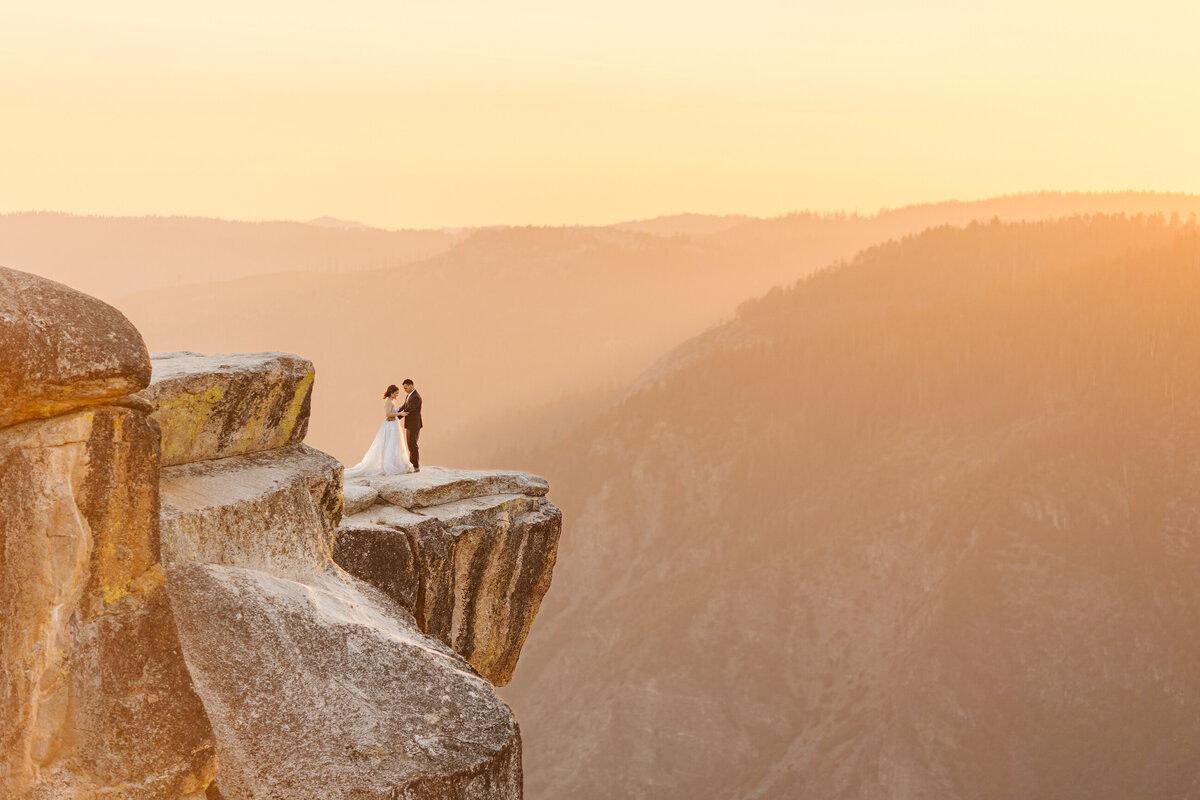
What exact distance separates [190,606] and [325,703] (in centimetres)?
231

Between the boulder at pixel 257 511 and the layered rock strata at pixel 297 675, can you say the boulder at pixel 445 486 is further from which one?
the layered rock strata at pixel 297 675

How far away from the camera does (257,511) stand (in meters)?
21.0

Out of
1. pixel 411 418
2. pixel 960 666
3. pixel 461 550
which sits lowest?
pixel 960 666

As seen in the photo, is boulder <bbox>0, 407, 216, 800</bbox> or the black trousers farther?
the black trousers

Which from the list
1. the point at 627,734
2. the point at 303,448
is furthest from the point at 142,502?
the point at 627,734

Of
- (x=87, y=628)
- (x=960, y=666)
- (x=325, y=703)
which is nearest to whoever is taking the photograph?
(x=87, y=628)

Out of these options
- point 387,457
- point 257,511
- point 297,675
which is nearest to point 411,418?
point 387,457

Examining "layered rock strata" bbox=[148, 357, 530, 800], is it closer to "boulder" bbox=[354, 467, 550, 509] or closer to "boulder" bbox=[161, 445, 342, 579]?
"boulder" bbox=[161, 445, 342, 579]

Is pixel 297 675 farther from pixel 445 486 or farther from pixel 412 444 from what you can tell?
pixel 412 444

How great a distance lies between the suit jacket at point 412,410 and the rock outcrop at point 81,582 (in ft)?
53.0

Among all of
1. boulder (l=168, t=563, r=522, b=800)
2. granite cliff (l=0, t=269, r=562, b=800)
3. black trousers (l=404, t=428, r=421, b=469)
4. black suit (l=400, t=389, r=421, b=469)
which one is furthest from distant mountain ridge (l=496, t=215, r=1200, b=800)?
boulder (l=168, t=563, r=522, b=800)

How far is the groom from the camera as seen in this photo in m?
31.5

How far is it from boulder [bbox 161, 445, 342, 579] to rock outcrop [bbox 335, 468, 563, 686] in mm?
2641

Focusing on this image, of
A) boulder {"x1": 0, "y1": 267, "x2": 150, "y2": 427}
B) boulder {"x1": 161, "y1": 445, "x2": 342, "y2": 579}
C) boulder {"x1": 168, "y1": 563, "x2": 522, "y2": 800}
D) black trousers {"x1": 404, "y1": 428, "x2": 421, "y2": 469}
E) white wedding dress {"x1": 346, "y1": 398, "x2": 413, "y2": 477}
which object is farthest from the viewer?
black trousers {"x1": 404, "y1": 428, "x2": 421, "y2": 469}
